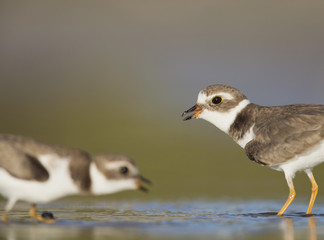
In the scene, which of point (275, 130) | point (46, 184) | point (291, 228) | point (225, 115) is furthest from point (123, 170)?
point (225, 115)

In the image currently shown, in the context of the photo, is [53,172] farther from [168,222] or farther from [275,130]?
[275,130]

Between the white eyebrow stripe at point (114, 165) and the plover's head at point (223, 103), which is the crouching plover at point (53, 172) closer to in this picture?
the white eyebrow stripe at point (114, 165)

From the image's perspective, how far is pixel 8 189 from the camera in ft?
39.5

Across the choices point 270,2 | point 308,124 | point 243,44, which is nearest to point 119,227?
point 308,124

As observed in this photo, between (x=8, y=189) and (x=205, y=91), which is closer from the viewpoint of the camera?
(x=8, y=189)

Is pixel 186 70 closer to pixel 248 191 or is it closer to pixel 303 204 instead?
pixel 248 191

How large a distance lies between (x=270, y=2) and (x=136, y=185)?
111 feet

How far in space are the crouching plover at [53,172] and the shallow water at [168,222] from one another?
1.83 ft

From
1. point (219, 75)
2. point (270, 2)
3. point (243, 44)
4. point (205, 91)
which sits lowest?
point (205, 91)

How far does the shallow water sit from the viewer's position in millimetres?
11219

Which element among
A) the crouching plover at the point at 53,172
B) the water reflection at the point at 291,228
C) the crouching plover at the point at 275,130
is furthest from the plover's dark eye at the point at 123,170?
the crouching plover at the point at 275,130

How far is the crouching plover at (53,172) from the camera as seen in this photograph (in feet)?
39.1

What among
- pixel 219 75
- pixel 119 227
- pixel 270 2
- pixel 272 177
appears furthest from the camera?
pixel 270 2

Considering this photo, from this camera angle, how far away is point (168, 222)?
12422 millimetres
